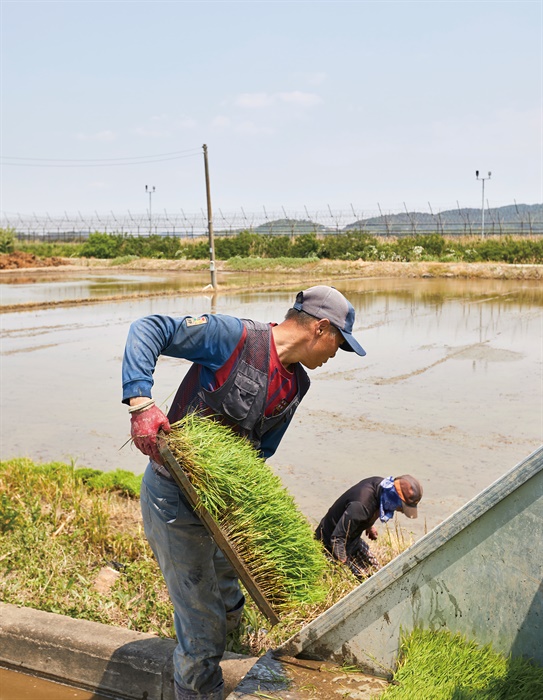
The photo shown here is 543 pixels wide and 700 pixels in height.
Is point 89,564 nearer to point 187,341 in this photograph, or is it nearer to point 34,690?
point 34,690

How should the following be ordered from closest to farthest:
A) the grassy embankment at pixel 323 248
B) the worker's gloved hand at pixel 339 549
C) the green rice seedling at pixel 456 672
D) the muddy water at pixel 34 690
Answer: the green rice seedling at pixel 456 672 → the muddy water at pixel 34 690 → the worker's gloved hand at pixel 339 549 → the grassy embankment at pixel 323 248

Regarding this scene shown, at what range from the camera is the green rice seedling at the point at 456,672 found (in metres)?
2.57

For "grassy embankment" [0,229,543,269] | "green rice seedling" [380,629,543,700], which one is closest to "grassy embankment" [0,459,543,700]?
"green rice seedling" [380,629,543,700]

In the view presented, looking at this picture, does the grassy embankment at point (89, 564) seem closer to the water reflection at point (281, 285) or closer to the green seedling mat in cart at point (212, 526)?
the green seedling mat in cart at point (212, 526)

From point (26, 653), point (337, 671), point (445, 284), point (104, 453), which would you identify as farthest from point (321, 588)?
point (445, 284)

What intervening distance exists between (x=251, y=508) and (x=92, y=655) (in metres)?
1.07

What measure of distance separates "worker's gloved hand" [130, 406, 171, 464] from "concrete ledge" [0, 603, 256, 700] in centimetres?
108

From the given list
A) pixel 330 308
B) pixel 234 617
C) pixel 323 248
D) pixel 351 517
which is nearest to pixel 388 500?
pixel 351 517

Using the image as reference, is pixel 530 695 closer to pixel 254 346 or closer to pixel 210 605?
pixel 210 605

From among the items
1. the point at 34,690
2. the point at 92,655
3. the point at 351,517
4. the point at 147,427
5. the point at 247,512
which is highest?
the point at 147,427

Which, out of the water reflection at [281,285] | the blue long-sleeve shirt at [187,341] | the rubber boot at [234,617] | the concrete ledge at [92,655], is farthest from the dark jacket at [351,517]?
the water reflection at [281,285]

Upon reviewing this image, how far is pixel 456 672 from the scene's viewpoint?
267 cm

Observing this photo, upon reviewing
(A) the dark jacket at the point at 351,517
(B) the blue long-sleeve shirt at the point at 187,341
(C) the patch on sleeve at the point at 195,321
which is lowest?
(A) the dark jacket at the point at 351,517

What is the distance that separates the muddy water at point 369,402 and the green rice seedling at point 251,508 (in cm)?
155
